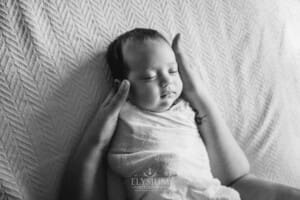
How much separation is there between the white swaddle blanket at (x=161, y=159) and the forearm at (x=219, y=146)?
64mm

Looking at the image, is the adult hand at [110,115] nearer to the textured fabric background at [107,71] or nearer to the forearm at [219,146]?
the textured fabric background at [107,71]

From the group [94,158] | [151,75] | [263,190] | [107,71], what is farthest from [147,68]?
[263,190]

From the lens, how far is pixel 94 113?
100 centimetres

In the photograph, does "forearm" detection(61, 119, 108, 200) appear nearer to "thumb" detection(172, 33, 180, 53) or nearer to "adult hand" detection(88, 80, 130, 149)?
"adult hand" detection(88, 80, 130, 149)

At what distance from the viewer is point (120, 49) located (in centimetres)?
101

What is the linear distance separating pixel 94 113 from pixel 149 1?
1.24ft

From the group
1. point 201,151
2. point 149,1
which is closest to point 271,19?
point 149,1

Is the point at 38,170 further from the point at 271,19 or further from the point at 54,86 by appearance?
the point at 271,19

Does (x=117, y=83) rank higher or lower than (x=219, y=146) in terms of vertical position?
higher

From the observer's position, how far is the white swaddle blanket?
0.89 m

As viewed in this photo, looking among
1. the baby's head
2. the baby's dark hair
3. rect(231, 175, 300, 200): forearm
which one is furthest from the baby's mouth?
rect(231, 175, 300, 200): forearm

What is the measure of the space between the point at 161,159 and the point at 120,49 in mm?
312

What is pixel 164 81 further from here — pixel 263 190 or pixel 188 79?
pixel 263 190

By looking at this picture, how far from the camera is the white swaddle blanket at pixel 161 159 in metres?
0.89
